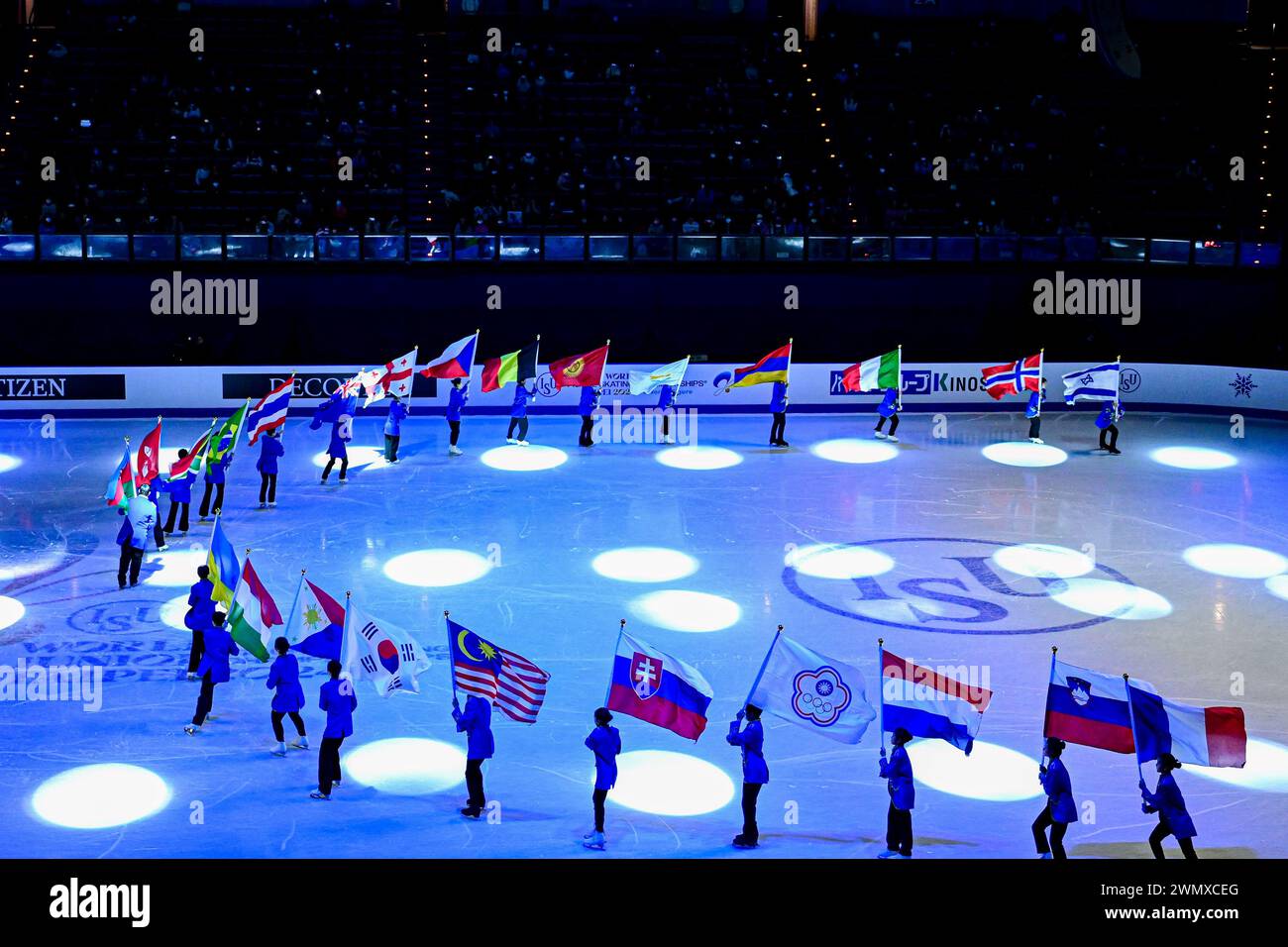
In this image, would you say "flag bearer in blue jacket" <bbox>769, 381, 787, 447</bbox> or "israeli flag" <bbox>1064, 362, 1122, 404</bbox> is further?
"israeli flag" <bbox>1064, 362, 1122, 404</bbox>

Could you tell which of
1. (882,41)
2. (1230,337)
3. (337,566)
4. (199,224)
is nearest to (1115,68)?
(882,41)

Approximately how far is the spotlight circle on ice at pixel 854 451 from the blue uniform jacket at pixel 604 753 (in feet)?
55.7

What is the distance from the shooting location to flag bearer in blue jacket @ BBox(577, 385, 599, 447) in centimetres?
3066

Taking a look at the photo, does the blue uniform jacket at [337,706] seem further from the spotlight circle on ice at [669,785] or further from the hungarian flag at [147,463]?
the hungarian flag at [147,463]

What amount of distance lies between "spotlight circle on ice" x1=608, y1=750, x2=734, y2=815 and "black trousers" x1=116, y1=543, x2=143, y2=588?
8590 mm

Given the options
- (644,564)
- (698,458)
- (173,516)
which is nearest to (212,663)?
(644,564)

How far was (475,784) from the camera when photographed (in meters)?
14.4

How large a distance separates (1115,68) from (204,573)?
33.6 metres

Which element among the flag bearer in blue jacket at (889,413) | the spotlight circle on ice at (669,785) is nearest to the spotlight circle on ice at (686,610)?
the spotlight circle on ice at (669,785)

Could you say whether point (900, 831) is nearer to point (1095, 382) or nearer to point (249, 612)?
point (249, 612)

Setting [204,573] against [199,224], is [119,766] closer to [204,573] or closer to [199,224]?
[204,573]

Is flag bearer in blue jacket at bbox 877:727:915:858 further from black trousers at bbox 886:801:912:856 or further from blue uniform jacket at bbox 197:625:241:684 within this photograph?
blue uniform jacket at bbox 197:625:241:684

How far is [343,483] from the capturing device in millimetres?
27406

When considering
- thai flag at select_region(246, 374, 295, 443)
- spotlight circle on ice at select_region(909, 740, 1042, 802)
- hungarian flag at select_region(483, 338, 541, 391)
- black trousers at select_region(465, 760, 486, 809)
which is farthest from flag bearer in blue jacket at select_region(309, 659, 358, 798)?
hungarian flag at select_region(483, 338, 541, 391)
